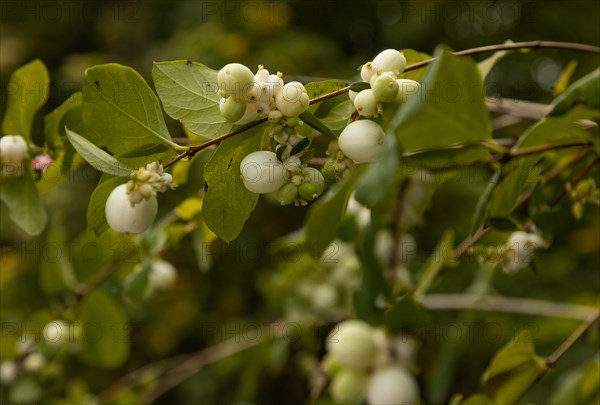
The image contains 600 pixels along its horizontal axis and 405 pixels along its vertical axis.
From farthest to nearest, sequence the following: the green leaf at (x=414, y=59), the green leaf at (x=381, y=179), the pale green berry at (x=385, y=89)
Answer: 1. the green leaf at (x=414, y=59)
2. the pale green berry at (x=385, y=89)
3. the green leaf at (x=381, y=179)

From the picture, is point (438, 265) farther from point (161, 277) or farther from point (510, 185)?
point (161, 277)

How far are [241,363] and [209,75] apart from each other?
3.68 ft

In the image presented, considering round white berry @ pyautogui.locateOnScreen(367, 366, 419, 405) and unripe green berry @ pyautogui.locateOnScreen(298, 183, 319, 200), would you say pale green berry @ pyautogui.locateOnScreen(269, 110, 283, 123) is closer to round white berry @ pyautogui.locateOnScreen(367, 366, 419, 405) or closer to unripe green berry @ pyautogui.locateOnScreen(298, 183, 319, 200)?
unripe green berry @ pyautogui.locateOnScreen(298, 183, 319, 200)

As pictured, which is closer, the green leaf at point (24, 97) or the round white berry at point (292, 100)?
the round white berry at point (292, 100)

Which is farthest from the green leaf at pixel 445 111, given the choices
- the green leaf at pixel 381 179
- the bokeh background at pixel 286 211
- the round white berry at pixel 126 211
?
the bokeh background at pixel 286 211

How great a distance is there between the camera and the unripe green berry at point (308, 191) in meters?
0.44

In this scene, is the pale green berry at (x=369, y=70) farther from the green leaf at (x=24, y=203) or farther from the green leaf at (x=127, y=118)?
the green leaf at (x=24, y=203)

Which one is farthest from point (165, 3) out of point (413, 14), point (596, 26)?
point (596, 26)

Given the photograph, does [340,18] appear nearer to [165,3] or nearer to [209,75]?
[165,3]

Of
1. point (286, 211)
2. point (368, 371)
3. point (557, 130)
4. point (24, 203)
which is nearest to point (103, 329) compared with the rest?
point (24, 203)

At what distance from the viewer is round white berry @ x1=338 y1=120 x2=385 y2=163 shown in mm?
425

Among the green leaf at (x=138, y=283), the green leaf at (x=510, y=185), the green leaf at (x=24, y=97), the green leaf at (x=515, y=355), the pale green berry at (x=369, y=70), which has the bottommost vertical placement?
the green leaf at (x=138, y=283)

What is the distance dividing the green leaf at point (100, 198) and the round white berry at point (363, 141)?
0.62 feet

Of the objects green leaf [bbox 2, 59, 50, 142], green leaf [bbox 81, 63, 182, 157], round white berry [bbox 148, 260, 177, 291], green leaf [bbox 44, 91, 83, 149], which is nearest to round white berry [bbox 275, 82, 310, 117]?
green leaf [bbox 81, 63, 182, 157]
